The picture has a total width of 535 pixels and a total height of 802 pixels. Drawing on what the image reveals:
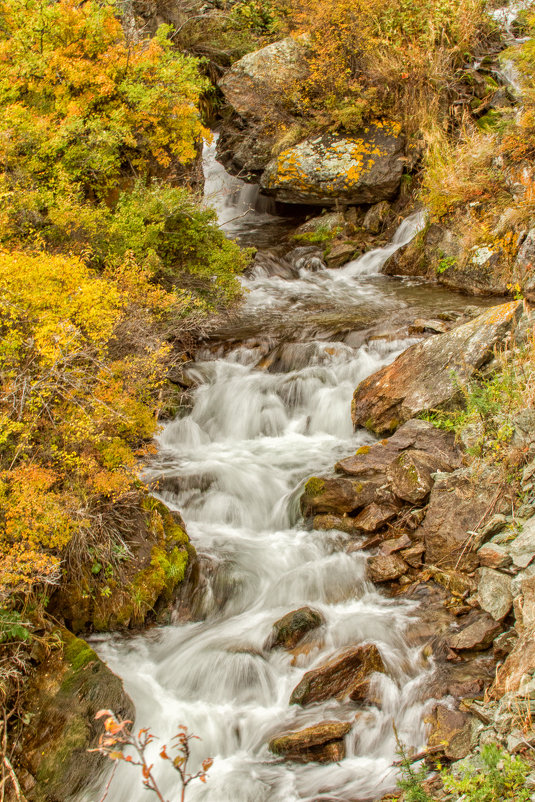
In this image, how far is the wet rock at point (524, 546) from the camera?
4.51 meters

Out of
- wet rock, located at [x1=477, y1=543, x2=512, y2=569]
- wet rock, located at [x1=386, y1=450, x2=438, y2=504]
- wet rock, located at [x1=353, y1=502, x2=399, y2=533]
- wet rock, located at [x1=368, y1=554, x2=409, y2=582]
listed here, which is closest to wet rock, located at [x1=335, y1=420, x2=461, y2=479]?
wet rock, located at [x1=386, y1=450, x2=438, y2=504]

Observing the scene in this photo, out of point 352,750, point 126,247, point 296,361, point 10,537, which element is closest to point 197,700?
point 352,750

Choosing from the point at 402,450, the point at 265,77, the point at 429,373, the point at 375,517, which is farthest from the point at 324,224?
the point at 375,517

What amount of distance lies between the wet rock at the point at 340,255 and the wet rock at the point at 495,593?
31.9 ft

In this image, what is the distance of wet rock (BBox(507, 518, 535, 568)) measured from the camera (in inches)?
177

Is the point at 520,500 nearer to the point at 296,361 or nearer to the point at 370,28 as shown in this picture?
the point at 296,361

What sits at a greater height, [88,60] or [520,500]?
[88,60]

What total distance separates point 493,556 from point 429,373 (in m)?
3.10

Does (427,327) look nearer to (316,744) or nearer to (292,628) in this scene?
(292,628)

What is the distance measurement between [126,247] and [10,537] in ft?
16.4

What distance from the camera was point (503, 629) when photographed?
4.64 meters

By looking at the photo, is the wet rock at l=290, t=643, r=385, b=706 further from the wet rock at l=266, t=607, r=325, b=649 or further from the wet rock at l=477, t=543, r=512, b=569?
the wet rock at l=477, t=543, r=512, b=569

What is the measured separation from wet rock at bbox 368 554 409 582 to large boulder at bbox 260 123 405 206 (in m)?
10.3

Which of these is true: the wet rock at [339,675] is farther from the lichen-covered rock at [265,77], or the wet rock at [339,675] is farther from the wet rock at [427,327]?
the lichen-covered rock at [265,77]
